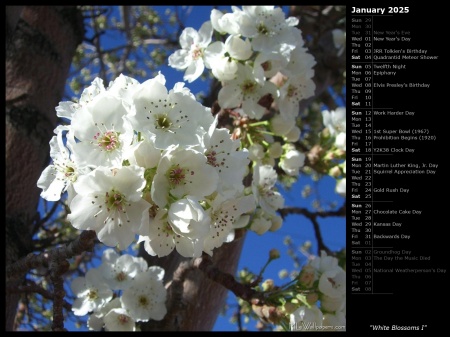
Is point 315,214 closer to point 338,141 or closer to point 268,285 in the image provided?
point 338,141

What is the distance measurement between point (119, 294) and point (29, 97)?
1064mm

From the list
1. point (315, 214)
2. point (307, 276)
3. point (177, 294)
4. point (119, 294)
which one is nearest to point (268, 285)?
point (307, 276)

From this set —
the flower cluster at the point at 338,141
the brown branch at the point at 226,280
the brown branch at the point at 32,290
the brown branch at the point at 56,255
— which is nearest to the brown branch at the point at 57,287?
the brown branch at the point at 56,255

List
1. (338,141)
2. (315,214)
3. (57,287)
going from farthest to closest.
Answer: (315,214) → (338,141) → (57,287)

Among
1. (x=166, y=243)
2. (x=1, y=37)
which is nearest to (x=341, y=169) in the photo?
(x=166, y=243)

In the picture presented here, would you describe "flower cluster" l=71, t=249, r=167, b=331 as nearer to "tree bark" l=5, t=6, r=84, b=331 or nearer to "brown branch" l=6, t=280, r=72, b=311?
"brown branch" l=6, t=280, r=72, b=311

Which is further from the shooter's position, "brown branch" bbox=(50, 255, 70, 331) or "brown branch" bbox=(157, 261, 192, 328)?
"brown branch" bbox=(157, 261, 192, 328)

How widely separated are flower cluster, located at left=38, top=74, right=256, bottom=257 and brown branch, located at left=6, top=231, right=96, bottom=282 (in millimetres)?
169

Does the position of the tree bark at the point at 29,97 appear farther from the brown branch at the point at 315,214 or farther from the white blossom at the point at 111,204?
the brown branch at the point at 315,214

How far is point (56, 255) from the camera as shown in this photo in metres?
1.44

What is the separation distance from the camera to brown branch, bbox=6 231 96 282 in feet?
4.27

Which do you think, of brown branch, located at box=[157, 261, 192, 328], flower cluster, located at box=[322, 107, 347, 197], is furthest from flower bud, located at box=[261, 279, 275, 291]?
flower cluster, located at box=[322, 107, 347, 197]

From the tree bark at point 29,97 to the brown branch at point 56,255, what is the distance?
32cm
